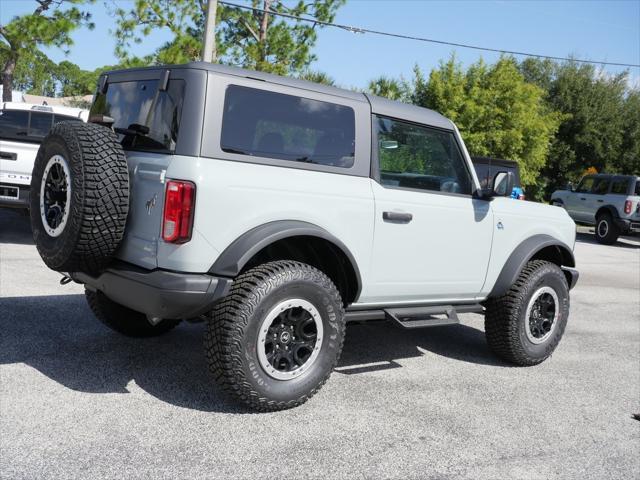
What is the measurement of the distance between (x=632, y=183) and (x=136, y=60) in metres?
14.5

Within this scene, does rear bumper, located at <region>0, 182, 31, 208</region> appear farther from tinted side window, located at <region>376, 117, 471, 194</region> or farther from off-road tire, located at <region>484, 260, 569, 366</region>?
off-road tire, located at <region>484, 260, 569, 366</region>

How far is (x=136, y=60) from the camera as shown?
19.0 metres

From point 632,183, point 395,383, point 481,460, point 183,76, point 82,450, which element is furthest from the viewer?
point 632,183

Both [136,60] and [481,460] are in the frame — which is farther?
[136,60]

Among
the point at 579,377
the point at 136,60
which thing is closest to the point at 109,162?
the point at 579,377

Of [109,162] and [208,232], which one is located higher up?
[109,162]

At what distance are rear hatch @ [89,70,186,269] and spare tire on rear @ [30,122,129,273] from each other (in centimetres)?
9

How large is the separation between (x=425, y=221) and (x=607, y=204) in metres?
16.7

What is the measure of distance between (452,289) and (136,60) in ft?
53.9

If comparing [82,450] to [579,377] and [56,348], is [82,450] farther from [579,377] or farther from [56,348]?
[579,377]

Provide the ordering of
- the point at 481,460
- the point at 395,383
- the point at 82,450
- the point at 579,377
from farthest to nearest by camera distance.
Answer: the point at 579,377 < the point at 395,383 < the point at 481,460 < the point at 82,450

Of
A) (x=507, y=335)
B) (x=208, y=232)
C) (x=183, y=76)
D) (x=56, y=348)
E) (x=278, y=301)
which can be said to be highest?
(x=183, y=76)

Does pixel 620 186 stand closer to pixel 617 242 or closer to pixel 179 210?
pixel 617 242

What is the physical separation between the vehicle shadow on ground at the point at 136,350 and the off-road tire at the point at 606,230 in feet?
46.9
